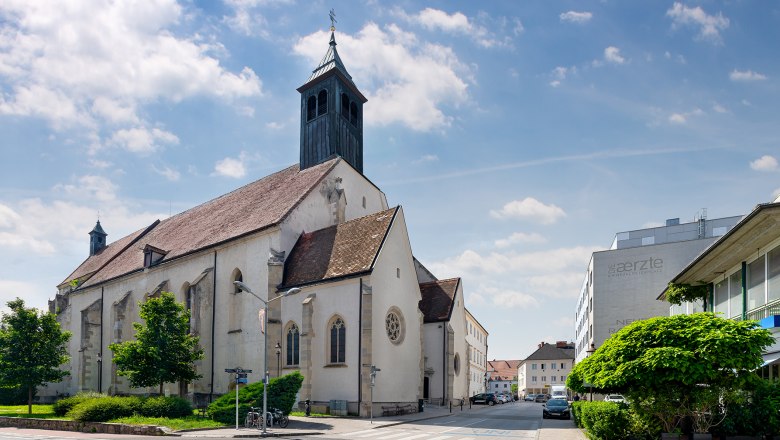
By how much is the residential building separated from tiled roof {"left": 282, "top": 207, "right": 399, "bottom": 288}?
90997 millimetres

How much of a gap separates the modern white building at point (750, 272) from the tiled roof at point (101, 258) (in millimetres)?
49194

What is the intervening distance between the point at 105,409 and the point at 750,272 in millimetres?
25273

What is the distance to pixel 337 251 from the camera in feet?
106

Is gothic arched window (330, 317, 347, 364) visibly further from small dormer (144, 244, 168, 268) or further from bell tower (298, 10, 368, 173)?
small dormer (144, 244, 168, 268)

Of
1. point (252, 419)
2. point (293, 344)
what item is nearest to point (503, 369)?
point (293, 344)

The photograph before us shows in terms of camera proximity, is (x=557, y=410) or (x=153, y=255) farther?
(x=153, y=255)

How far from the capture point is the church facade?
3031cm

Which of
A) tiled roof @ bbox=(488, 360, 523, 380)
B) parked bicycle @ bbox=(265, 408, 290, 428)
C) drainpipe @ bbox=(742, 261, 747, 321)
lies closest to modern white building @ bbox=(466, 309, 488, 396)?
parked bicycle @ bbox=(265, 408, 290, 428)

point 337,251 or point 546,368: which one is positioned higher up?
point 337,251

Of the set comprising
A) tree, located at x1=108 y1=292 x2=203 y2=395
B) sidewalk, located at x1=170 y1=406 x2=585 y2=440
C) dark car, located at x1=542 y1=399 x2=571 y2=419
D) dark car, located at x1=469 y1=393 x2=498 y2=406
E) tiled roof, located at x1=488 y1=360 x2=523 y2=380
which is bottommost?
tiled roof, located at x1=488 y1=360 x2=523 y2=380

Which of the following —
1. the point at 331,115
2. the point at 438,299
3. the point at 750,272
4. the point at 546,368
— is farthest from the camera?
the point at 546,368

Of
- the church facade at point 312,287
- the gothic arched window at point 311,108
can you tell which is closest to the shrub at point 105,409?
the church facade at point 312,287

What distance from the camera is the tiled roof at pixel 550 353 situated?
4486 inches

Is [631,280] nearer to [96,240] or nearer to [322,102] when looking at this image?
[322,102]
